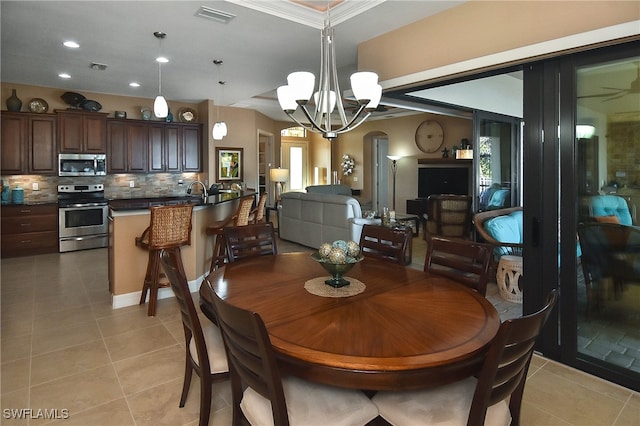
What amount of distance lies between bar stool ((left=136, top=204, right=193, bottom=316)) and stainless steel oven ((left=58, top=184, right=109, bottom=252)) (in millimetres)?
3229

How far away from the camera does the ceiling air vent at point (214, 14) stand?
322 centimetres

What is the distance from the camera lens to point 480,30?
9.57 feet

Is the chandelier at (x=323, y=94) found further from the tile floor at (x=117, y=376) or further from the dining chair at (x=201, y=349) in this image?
the tile floor at (x=117, y=376)

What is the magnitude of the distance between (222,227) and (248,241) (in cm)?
160

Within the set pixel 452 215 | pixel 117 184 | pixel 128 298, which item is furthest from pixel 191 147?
pixel 452 215

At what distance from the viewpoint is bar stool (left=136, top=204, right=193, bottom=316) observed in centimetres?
357

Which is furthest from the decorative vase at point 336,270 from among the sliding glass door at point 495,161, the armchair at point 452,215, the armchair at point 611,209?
the armchair at point 452,215

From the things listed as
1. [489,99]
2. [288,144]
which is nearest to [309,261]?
[489,99]

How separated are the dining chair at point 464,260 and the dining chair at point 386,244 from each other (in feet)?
0.79

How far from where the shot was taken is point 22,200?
239 inches

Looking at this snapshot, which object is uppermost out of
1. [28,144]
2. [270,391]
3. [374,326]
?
[28,144]

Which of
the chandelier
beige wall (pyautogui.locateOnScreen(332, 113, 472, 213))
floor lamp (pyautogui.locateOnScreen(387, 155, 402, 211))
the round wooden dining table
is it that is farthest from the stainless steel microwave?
beige wall (pyautogui.locateOnScreen(332, 113, 472, 213))

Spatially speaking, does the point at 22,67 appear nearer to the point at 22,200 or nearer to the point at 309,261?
the point at 22,200

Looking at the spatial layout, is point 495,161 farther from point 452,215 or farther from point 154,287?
point 154,287
